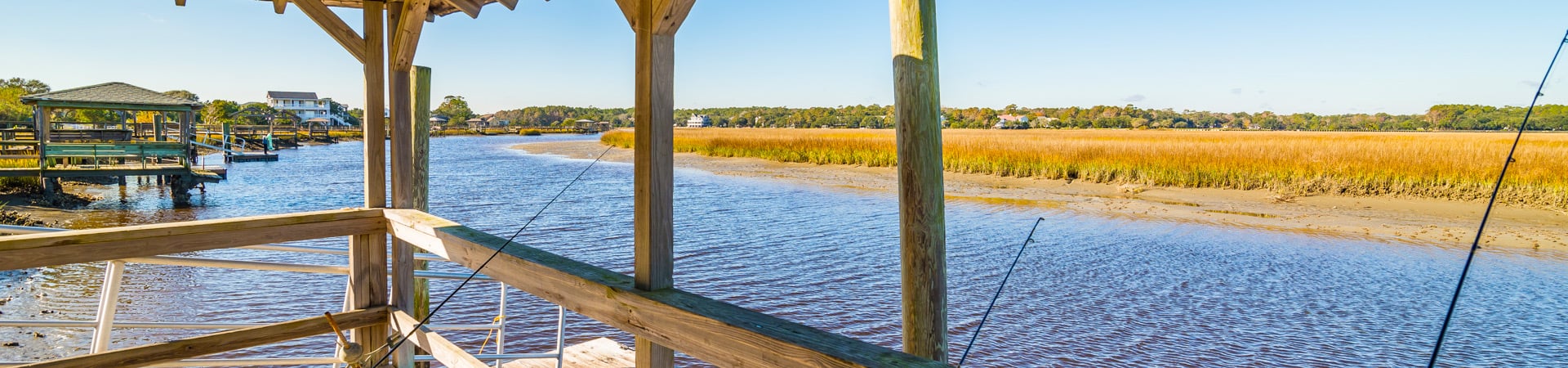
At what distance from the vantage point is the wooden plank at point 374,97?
3.89m

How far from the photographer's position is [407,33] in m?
3.74

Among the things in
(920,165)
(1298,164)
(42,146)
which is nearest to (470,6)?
(920,165)

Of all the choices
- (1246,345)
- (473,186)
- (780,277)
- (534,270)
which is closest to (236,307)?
(780,277)

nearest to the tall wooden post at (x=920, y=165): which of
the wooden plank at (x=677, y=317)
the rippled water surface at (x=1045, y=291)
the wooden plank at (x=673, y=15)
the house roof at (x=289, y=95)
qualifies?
the wooden plank at (x=677, y=317)

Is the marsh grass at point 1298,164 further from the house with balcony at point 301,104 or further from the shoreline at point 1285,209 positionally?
the house with balcony at point 301,104

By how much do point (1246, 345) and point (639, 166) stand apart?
231 inches

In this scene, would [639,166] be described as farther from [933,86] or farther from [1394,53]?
[1394,53]

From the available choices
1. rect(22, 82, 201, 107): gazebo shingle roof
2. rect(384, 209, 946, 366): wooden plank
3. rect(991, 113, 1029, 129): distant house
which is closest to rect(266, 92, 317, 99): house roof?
rect(991, 113, 1029, 129): distant house

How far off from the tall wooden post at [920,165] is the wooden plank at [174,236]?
2.41 metres

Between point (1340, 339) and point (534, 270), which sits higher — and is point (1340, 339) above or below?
below

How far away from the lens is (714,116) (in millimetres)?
80812

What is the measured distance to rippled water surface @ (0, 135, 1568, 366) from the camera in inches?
250

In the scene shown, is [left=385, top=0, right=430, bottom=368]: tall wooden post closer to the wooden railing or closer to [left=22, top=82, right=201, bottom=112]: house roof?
the wooden railing

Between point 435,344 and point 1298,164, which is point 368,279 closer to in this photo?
point 435,344
